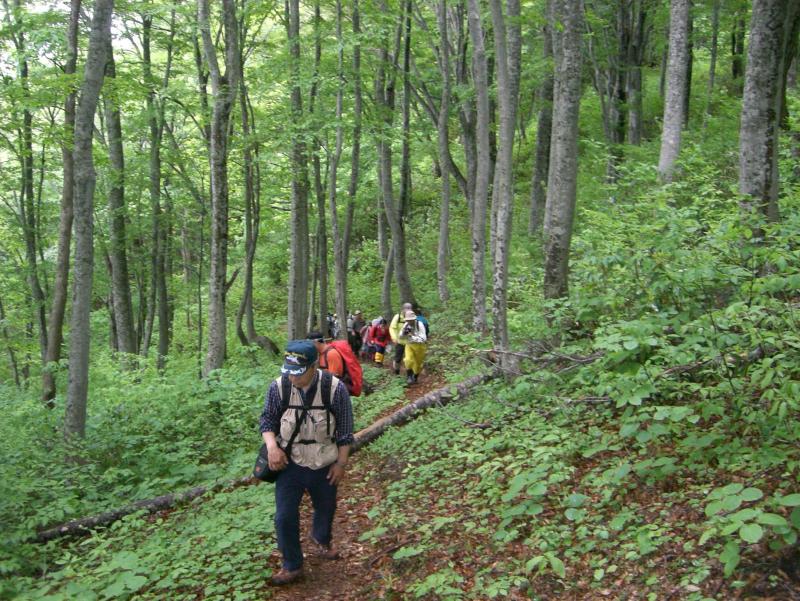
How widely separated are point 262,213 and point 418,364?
12.9 metres

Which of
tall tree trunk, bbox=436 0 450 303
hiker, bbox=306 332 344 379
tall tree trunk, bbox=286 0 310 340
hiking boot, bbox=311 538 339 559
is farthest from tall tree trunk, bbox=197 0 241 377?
hiking boot, bbox=311 538 339 559

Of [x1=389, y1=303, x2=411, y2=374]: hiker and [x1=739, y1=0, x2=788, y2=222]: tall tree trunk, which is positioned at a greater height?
[x1=739, y1=0, x2=788, y2=222]: tall tree trunk

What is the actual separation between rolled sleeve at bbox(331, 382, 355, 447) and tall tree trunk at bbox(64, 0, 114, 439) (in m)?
4.86

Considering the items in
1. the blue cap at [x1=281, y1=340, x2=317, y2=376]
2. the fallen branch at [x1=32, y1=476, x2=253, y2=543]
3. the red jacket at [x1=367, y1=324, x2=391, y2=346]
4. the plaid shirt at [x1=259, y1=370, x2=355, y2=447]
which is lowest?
the red jacket at [x1=367, y1=324, x2=391, y2=346]

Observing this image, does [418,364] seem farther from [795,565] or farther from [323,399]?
[795,565]

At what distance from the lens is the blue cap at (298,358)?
15.0 feet

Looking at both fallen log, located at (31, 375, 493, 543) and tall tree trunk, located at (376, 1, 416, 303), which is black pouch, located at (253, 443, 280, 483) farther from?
tall tree trunk, located at (376, 1, 416, 303)

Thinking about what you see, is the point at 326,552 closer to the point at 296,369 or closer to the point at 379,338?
the point at 296,369

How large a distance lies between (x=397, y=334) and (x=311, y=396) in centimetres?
755

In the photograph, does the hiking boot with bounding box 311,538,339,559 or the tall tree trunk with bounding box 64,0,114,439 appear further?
the tall tree trunk with bounding box 64,0,114,439

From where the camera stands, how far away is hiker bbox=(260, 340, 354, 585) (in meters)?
4.71

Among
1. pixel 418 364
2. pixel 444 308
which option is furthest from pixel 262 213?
pixel 418 364

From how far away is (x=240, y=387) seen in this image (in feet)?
35.3

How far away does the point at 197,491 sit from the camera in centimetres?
712
